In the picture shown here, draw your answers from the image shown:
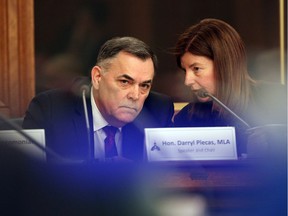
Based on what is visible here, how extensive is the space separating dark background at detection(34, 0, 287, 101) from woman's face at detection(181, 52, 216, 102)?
24.0 inches

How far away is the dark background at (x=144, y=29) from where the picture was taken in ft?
8.31

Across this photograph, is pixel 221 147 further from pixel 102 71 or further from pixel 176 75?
pixel 176 75

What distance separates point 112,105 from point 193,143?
0.52m

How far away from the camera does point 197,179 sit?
972mm

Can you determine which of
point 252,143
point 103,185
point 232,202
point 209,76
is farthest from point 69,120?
point 103,185

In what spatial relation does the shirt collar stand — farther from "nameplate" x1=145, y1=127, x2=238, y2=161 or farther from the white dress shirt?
"nameplate" x1=145, y1=127, x2=238, y2=161

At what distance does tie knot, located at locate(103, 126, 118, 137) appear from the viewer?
171 centimetres

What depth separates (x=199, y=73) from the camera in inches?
74.4

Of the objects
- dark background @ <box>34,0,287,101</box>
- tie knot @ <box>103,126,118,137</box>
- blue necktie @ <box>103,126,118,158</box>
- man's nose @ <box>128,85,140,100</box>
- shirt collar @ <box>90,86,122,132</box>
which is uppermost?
dark background @ <box>34,0,287,101</box>

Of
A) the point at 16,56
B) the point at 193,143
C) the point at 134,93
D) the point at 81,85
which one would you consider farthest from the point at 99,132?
the point at 16,56

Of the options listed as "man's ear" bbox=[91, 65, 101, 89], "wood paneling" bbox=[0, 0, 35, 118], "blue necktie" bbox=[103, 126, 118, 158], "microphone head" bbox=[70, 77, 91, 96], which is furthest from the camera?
"wood paneling" bbox=[0, 0, 35, 118]

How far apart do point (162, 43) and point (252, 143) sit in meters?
1.38

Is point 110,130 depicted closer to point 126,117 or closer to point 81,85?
point 126,117

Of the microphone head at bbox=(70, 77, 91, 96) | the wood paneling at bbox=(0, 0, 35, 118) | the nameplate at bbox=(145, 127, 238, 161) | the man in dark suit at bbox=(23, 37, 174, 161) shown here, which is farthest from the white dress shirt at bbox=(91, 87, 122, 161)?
the wood paneling at bbox=(0, 0, 35, 118)
